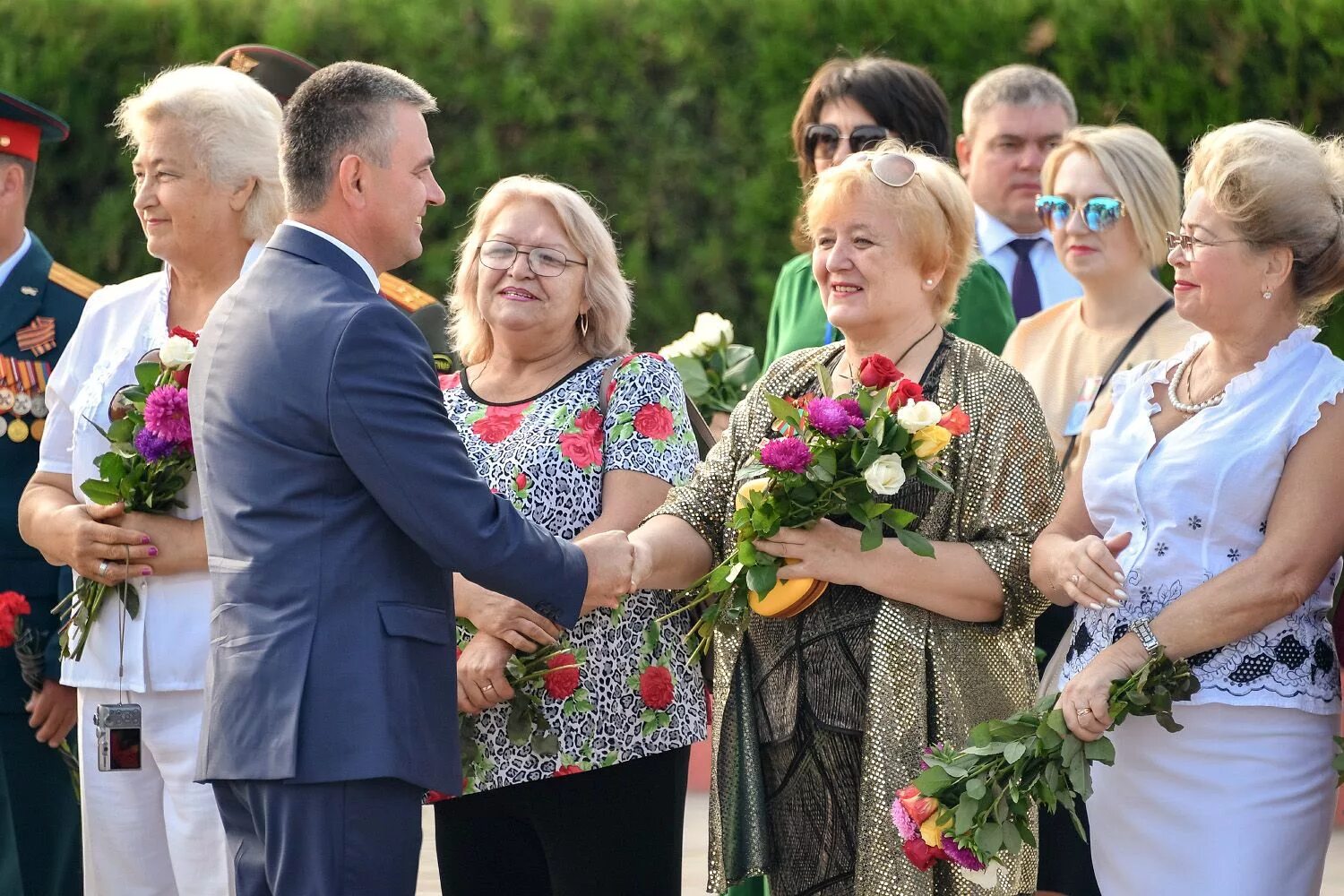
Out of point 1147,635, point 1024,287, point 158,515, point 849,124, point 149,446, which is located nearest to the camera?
point 1147,635

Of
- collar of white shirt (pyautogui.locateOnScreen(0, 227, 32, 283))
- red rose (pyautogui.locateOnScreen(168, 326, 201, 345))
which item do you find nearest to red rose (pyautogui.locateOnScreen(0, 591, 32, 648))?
red rose (pyautogui.locateOnScreen(168, 326, 201, 345))

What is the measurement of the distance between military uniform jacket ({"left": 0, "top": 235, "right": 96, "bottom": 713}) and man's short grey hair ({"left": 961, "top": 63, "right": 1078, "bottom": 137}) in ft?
10.1

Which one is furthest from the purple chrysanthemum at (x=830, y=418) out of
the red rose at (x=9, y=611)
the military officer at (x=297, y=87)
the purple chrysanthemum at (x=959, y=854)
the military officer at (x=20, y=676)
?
the military officer at (x=20, y=676)

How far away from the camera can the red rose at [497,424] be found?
4.23 m

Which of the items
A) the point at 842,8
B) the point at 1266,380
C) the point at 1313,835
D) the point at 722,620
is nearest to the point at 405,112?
the point at 722,620

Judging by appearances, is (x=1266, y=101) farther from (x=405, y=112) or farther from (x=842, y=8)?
(x=405, y=112)

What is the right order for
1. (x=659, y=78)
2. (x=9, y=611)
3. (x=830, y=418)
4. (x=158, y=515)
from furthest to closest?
(x=659, y=78)
(x=9, y=611)
(x=158, y=515)
(x=830, y=418)

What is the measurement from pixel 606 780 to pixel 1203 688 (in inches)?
51.9

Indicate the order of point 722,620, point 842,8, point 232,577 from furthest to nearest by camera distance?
point 842,8, point 722,620, point 232,577

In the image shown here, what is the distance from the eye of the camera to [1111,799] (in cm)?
376

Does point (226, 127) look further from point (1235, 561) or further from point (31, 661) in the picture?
point (1235, 561)

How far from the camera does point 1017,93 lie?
622 centimetres

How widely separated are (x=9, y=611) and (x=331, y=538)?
1.63 metres

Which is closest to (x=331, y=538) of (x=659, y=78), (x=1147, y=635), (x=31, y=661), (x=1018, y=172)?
(x=1147, y=635)
